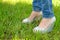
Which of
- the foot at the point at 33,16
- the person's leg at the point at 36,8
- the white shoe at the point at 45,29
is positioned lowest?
the white shoe at the point at 45,29

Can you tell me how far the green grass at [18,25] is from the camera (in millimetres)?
2006

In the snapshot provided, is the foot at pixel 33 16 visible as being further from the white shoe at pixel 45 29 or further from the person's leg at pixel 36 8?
the white shoe at pixel 45 29

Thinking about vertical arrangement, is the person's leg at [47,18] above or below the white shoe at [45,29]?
above

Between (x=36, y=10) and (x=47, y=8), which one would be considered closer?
(x=47, y=8)

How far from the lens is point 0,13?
250 centimetres

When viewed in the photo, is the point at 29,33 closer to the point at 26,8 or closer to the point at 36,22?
the point at 36,22

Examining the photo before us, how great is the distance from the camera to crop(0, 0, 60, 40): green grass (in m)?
2.01

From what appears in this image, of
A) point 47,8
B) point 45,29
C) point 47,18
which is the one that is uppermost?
point 47,8

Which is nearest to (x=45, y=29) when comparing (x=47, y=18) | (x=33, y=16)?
(x=47, y=18)

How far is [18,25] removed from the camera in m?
2.21

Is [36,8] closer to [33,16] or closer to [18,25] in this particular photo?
[33,16]

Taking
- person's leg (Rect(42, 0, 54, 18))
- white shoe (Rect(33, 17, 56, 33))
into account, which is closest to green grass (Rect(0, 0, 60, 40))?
white shoe (Rect(33, 17, 56, 33))

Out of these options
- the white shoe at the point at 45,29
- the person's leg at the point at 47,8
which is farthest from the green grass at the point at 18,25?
the person's leg at the point at 47,8

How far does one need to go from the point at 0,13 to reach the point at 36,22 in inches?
18.9
